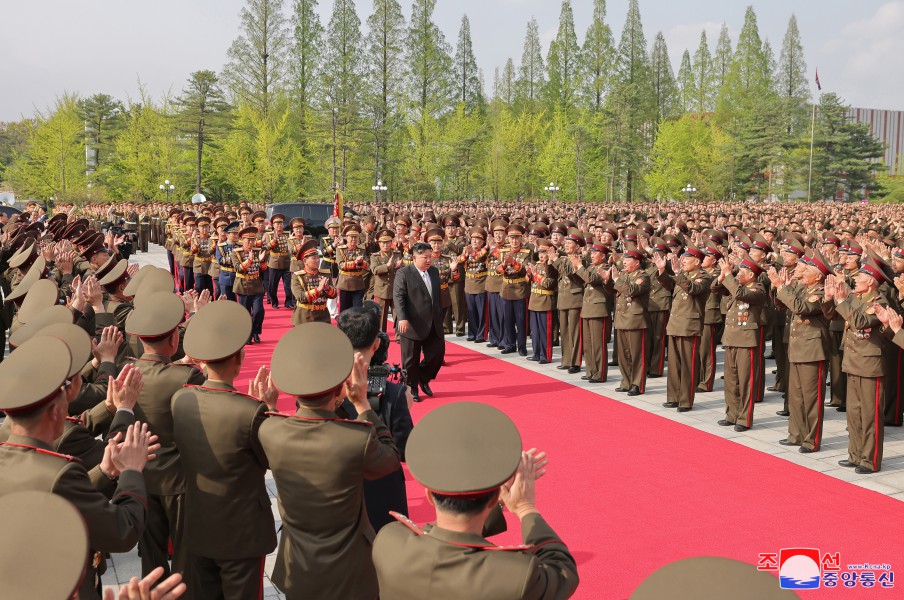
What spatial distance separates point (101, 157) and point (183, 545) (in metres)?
53.7

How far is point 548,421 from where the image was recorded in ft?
27.3

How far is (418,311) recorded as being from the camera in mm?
9023

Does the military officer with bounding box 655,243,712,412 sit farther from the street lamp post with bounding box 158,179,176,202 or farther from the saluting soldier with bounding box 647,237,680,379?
the street lamp post with bounding box 158,179,176,202

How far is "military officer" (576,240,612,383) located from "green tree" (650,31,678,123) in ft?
214

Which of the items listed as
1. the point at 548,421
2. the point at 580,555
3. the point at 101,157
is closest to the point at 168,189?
the point at 101,157

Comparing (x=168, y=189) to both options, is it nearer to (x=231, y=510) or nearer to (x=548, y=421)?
(x=548, y=421)

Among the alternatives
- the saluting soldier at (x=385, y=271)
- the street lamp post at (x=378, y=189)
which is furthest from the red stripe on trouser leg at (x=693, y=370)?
the street lamp post at (x=378, y=189)

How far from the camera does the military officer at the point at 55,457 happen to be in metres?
2.73

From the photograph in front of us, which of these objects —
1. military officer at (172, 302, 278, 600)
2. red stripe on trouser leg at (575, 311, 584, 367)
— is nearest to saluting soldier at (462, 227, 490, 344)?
red stripe on trouser leg at (575, 311, 584, 367)

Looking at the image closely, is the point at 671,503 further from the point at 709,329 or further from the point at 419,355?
the point at 709,329

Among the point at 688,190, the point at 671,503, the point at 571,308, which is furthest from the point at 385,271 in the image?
the point at 688,190

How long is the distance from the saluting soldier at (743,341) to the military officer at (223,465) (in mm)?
5835

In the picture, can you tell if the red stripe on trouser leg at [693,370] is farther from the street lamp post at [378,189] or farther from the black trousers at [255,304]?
the street lamp post at [378,189]

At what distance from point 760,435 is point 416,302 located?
3.91 m
